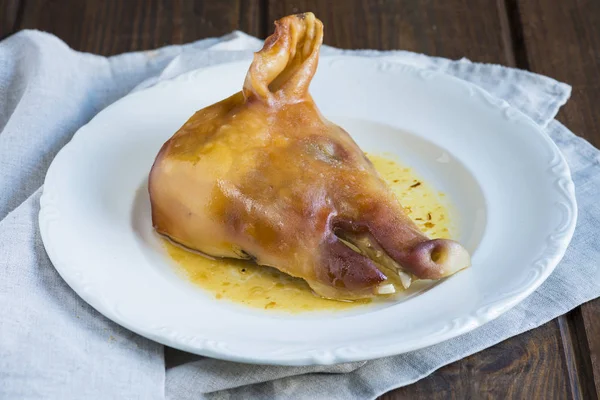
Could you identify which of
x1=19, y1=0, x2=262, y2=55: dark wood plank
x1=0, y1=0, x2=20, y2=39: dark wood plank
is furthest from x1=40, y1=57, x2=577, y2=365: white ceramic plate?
x1=0, y1=0, x2=20, y2=39: dark wood plank

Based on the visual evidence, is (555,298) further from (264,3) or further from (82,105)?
(264,3)

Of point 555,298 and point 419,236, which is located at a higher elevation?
point 419,236

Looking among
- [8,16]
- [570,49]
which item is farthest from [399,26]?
[8,16]

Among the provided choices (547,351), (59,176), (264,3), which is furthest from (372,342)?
(264,3)

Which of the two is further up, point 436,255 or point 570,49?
point 436,255

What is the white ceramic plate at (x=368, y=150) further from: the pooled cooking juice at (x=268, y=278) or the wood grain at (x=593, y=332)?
the wood grain at (x=593, y=332)

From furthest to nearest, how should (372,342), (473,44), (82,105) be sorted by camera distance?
1. (473,44)
2. (82,105)
3. (372,342)

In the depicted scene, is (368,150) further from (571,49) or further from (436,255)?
(571,49)
